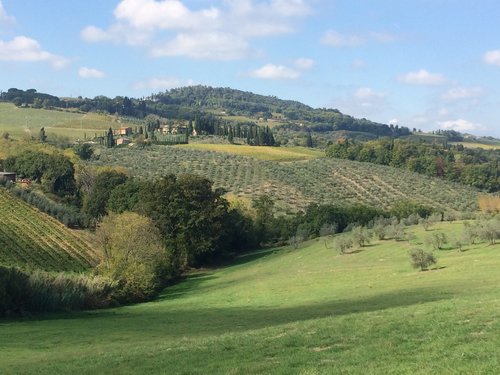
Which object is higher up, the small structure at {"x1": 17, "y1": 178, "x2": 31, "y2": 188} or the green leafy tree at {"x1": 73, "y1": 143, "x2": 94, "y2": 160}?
the green leafy tree at {"x1": 73, "y1": 143, "x2": 94, "y2": 160}

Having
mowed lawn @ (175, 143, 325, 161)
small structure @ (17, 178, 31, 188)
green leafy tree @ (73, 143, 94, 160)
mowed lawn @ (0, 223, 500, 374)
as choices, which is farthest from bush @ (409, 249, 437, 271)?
green leafy tree @ (73, 143, 94, 160)

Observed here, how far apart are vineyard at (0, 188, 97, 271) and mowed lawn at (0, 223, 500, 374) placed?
72.5ft

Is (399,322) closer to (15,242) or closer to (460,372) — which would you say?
(460,372)

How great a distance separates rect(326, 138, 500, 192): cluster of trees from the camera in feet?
483

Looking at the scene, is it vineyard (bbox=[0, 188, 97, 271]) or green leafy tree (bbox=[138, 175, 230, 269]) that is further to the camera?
green leafy tree (bbox=[138, 175, 230, 269])

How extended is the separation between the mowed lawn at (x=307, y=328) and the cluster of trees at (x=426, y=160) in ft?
342

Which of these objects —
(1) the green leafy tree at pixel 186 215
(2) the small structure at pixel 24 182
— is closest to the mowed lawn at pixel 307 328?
(1) the green leafy tree at pixel 186 215

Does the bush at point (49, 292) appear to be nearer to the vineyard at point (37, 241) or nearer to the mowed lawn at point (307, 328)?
the mowed lawn at point (307, 328)

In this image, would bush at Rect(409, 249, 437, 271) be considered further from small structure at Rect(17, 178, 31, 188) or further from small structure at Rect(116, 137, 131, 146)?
small structure at Rect(116, 137, 131, 146)

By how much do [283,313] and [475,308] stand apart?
459 inches

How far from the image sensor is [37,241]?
2876 inches

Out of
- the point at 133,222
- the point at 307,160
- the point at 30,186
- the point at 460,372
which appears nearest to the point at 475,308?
the point at 460,372

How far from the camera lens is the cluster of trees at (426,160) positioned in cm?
14712

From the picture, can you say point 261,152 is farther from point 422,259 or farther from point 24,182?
point 422,259
